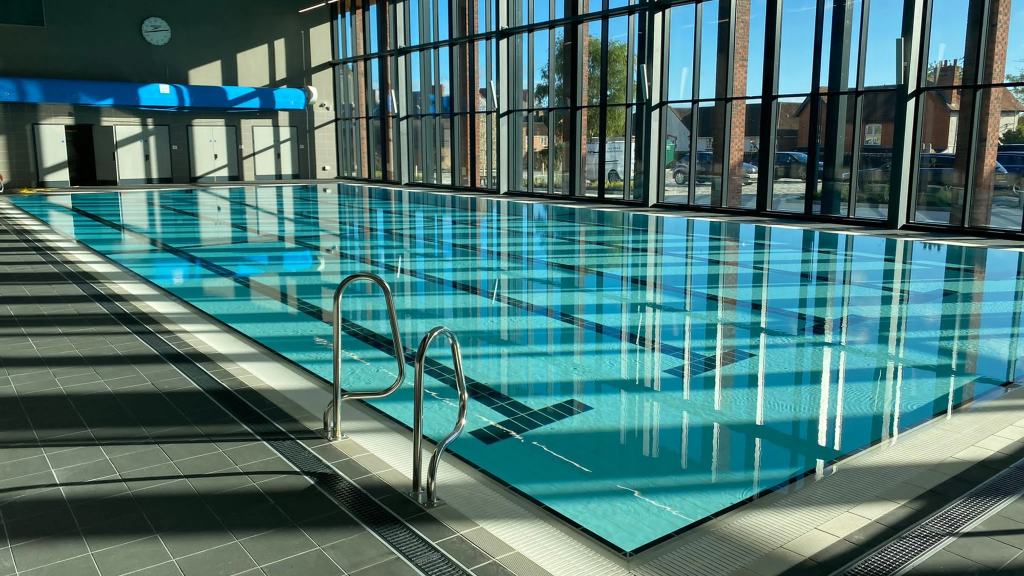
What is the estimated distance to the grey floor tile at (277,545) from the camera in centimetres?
243

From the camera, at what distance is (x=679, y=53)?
1459cm

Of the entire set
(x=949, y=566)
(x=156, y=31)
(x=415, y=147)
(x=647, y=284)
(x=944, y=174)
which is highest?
(x=156, y=31)

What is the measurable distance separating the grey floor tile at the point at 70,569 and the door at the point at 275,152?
24.2 m

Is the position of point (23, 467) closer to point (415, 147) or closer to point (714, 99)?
point (714, 99)

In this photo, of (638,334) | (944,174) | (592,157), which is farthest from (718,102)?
(638,334)

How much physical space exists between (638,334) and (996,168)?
7.93 meters

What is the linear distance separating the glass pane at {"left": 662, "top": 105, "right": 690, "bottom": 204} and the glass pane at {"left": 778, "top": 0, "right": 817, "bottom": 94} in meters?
2.16

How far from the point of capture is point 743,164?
1412 centimetres

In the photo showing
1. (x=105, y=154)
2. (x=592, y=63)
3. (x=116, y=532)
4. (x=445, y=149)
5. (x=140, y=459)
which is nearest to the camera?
(x=116, y=532)

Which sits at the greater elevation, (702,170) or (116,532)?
(702,170)

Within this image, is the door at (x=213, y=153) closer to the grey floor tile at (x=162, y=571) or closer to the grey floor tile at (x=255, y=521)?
the grey floor tile at (x=255, y=521)

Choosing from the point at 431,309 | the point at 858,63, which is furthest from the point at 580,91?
the point at 431,309

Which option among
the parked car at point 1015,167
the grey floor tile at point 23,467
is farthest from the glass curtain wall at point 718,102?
the grey floor tile at point 23,467

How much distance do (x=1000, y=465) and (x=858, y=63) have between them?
1037 centimetres
